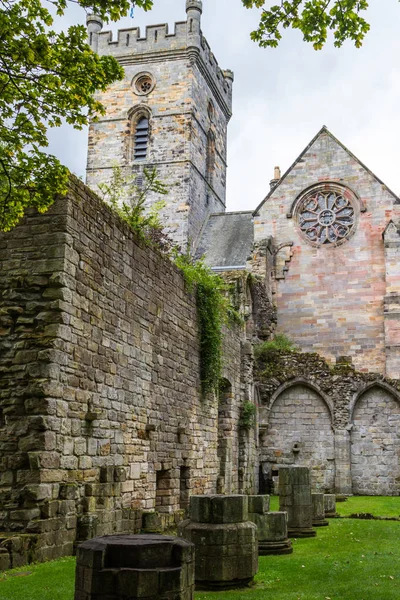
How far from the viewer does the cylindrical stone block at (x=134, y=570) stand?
4730 millimetres

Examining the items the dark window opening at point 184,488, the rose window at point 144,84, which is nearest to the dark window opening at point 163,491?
the dark window opening at point 184,488

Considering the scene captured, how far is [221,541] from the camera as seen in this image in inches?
277

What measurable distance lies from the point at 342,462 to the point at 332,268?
9202mm

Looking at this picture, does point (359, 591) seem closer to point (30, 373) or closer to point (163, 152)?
point (30, 373)

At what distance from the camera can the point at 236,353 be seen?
60.1 ft

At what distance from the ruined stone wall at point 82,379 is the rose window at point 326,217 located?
17.1m

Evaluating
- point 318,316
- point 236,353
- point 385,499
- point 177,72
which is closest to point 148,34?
point 177,72

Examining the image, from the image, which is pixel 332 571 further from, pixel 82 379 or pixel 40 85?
pixel 40 85

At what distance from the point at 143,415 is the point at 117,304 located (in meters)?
1.93

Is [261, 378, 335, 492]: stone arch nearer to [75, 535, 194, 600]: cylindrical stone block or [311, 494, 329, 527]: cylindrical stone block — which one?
[311, 494, 329, 527]: cylindrical stone block

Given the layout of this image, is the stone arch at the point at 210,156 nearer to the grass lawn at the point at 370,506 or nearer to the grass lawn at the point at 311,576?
the grass lawn at the point at 370,506

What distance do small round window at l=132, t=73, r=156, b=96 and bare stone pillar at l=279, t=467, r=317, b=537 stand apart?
102 ft

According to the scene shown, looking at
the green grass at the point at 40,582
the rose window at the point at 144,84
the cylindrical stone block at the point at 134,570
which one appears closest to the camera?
the cylindrical stone block at the point at 134,570

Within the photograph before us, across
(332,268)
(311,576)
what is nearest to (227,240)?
(332,268)
